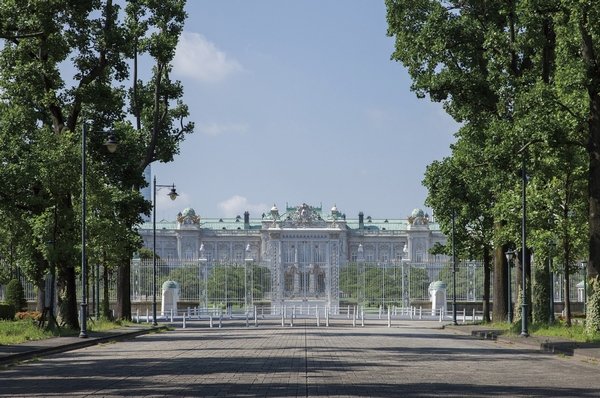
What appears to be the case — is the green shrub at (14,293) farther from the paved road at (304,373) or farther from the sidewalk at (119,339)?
the paved road at (304,373)

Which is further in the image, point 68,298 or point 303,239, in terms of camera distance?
point 303,239

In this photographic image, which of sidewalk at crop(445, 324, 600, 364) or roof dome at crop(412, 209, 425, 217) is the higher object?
roof dome at crop(412, 209, 425, 217)

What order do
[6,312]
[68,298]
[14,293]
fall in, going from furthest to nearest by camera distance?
[14,293] < [6,312] < [68,298]

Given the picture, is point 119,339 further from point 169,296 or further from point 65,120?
point 169,296

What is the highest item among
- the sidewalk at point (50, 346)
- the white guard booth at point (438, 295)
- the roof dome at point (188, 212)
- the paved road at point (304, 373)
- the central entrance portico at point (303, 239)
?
the roof dome at point (188, 212)

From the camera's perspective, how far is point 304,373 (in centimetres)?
1631

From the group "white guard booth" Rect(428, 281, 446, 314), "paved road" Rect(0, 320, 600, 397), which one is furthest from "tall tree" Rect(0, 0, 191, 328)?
"white guard booth" Rect(428, 281, 446, 314)

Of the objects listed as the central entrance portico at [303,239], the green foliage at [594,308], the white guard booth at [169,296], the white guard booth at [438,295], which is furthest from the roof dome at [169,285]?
the central entrance portico at [303,239]

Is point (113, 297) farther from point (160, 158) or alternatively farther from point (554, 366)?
point (554, 366)

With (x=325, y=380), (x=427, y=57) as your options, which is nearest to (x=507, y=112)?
(x=427, y=57)

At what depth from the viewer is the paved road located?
13.4 m

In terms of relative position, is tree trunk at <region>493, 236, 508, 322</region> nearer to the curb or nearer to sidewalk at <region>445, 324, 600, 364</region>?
sidewalk at <region>445, 324, 600, 364</region>

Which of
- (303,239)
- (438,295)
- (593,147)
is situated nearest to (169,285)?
(438,295)

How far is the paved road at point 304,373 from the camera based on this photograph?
43.9 feet
